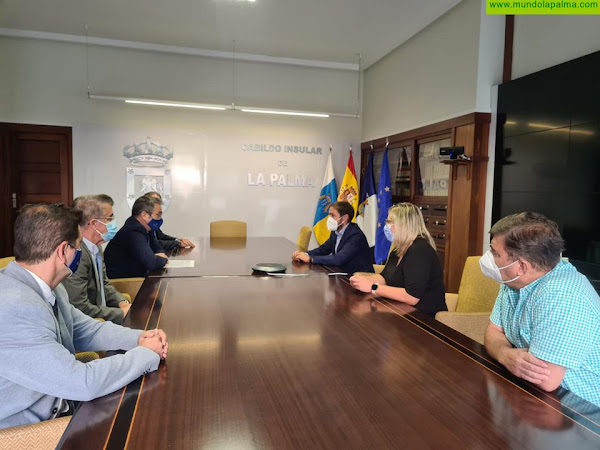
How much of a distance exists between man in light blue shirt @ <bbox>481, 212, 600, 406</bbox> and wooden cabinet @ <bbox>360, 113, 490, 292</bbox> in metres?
2.90

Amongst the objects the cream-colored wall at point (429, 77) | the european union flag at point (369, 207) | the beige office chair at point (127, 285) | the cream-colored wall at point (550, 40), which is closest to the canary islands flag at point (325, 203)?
the european union flag at point (369, 207)

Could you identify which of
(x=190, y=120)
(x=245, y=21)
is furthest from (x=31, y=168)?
(x=245, y=21)

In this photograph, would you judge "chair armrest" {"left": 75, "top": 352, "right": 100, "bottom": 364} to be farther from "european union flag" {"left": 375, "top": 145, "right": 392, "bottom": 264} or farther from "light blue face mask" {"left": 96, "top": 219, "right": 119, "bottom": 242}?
"european union flag" {"left": 375, "top": 145, "right": 392, "bottom": 264}

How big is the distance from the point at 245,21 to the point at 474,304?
13.7 feet

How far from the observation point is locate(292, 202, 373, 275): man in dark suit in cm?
336

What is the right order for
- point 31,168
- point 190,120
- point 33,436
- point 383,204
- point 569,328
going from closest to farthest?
point 33,436
point 569,328
point 31,168
point 383,204
point 190,120

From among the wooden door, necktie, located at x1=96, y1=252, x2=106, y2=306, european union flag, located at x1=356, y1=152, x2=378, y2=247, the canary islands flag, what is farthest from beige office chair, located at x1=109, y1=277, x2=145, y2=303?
the canary islands flag

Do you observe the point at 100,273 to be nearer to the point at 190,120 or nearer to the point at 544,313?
the point at 544,313

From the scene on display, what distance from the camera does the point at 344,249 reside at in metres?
3.43

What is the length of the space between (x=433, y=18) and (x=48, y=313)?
499 centimetres

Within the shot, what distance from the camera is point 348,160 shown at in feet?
22.5

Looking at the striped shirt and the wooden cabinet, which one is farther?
the wooden cabinet

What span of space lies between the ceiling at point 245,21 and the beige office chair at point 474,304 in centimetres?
318

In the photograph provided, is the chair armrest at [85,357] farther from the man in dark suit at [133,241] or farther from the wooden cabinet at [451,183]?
the wooden cabinet at [451,183]
